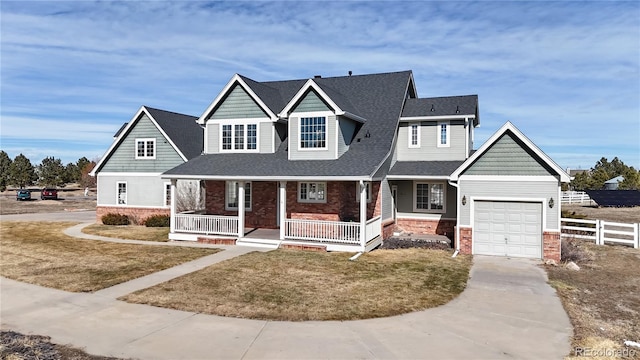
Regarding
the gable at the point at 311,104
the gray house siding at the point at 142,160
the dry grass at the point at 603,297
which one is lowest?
the dry grass at the point at 603,297

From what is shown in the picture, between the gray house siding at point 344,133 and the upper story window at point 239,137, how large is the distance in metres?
4.76

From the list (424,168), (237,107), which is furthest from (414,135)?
(237,107)

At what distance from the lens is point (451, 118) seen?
21.5m

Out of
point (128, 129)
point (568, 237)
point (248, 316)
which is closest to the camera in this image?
point (248, 316)

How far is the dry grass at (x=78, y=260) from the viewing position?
42.2 ft

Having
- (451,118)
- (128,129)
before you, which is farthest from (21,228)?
(451,118)

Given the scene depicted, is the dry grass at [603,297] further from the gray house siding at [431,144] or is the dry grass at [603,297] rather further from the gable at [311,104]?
the gable at [311,104]

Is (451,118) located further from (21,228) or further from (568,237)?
(21,228)

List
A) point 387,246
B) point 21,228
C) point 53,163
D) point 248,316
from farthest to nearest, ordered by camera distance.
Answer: point 53,163
point 21,228
point 387,246
point 248,316

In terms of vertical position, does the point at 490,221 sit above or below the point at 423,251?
above

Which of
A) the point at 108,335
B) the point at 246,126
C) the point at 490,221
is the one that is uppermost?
the point at 246,126

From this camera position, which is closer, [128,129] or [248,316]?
[248,316]

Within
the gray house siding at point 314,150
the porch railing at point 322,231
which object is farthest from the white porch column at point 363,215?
the gray house siding at point 314,150

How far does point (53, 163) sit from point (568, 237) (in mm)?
85552
